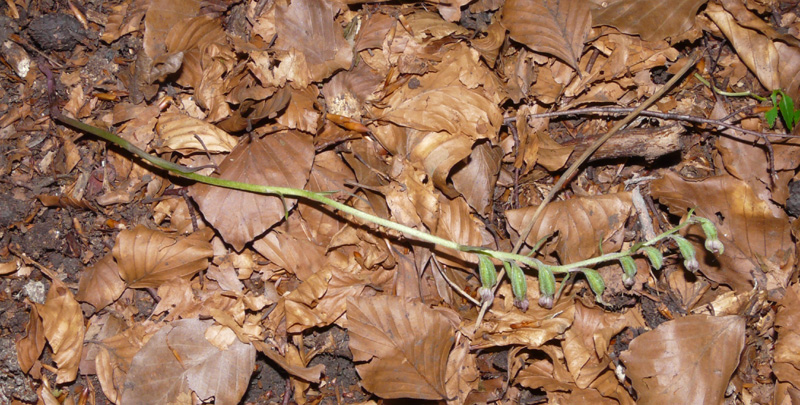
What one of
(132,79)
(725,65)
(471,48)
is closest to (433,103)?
(471,48)

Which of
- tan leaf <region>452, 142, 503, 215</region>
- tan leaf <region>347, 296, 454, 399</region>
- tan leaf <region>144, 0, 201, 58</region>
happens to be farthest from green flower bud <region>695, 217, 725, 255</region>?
tan leaf <region>144, 0, 201, 58</region>

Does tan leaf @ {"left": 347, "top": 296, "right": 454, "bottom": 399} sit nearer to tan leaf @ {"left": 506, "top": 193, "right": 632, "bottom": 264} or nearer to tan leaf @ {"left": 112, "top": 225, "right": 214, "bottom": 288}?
tan leaf @ {"left": 506, "top": 193, "right": 632, "bottom": 264}

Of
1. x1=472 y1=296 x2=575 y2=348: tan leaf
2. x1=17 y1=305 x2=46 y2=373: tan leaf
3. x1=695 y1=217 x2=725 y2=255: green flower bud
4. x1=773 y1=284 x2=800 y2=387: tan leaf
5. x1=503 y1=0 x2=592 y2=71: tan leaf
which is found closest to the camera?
x1=695 y1=217 x2=725 y2=255: green flower bud

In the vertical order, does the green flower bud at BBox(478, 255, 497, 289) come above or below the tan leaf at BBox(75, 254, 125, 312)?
A: above

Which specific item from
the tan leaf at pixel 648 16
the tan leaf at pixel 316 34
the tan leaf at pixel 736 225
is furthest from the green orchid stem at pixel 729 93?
the tan leaf at pixel 316 34

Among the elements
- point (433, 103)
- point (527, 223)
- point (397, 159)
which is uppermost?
point (433, 103)

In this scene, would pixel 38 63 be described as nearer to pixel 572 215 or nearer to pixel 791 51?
pixel 572 215
